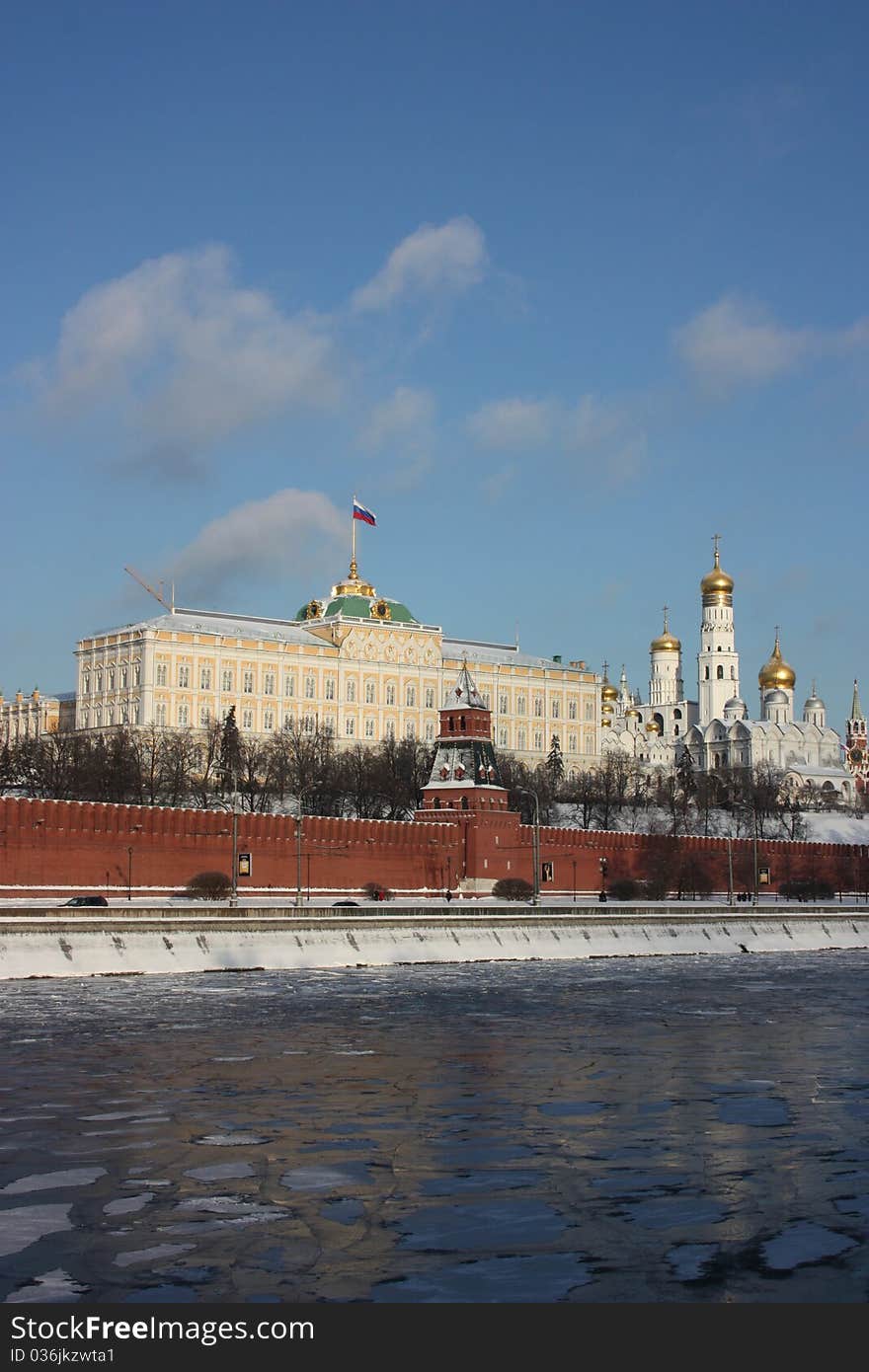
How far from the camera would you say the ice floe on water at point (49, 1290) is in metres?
11.4

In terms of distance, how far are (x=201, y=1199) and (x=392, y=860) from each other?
5130 centimetres

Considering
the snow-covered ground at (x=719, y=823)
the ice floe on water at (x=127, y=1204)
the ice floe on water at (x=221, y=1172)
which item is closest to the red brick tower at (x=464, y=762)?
the snow-covered ground at (x=719, y=823)

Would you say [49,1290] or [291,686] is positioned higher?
[291,686]

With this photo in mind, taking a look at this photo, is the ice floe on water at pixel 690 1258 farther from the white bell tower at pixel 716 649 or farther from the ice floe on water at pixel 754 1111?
the white bell tower at pixel 716 649

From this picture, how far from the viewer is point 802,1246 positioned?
43.0ft

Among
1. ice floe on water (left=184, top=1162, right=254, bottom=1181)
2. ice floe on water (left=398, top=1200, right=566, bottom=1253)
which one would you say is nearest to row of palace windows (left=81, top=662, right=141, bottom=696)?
ice floe on water (left=184, top=1162, right=254, bottom=1181)

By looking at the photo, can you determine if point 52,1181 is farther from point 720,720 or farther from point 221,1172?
point 720,720

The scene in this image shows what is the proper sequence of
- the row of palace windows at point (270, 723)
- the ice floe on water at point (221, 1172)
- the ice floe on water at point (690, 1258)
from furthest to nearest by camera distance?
the row of palace windows at point (270, 723)
the ice floe on water at point (221, 1172)
the ice floe on water at point (690, 1258)

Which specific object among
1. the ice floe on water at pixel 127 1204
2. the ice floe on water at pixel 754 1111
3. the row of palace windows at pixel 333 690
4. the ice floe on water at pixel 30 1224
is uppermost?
the row of palace windows at pixel 333 690

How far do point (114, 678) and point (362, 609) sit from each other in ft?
58.3

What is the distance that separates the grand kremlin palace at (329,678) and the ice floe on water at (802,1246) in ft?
286

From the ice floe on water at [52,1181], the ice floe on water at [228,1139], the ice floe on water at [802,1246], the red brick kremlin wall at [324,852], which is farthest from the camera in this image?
the red brick kremlin wall at [324,852]

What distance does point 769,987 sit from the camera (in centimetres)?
3919

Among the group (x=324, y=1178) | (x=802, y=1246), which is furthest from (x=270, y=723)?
(x=802, y=1246)
